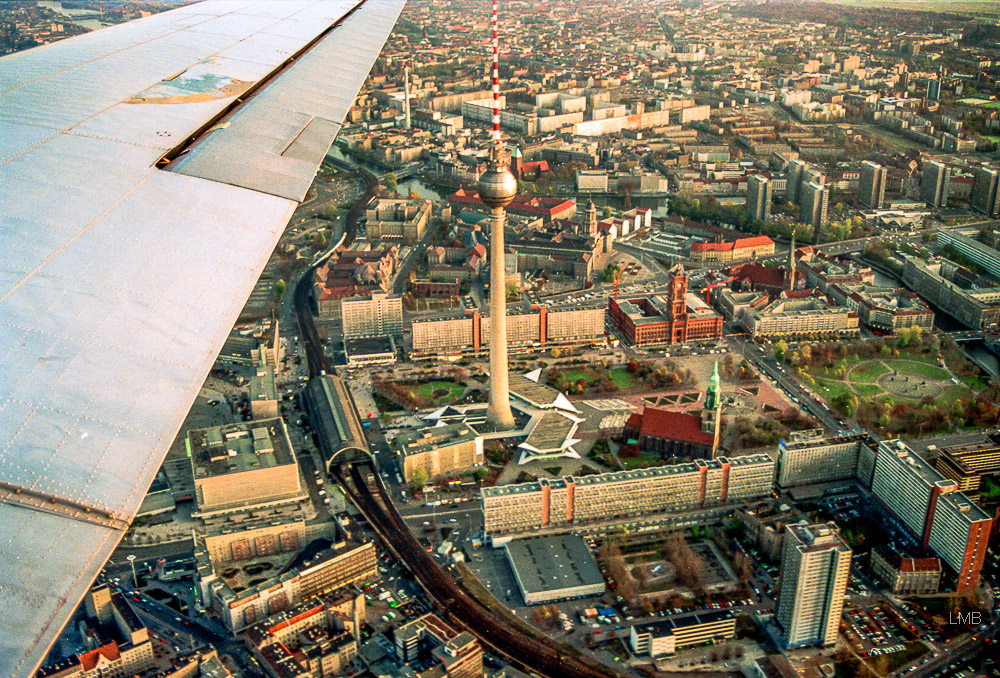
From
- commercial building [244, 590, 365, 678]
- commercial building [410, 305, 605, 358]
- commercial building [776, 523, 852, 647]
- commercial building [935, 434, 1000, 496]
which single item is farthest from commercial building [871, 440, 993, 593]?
commercial building [244, 590, 365, 678]

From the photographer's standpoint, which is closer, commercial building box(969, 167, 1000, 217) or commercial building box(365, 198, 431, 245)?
commercial building box(365, 198, 431, 245)

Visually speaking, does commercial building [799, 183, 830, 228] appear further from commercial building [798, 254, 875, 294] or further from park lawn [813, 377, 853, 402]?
park lawn [813, 377, 853, 402]

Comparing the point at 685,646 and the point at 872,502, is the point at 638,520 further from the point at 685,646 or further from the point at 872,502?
the point at 872,502

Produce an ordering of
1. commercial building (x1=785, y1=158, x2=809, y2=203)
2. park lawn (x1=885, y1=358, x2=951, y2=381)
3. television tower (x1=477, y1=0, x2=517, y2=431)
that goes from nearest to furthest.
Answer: television tower (x1=477, y1=0, x2=517, y2=431)
park lawn (x1=885, y1=358, x2=951, y2=381)
commercial building (x1=785, y1=158, x2=809, y2=203)

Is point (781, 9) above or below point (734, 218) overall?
above

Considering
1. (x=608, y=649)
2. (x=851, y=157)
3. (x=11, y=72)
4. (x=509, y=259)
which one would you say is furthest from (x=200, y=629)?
(x=851, y=157)

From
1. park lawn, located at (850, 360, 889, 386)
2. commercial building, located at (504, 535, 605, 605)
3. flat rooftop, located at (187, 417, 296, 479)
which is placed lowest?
commercial building, located at (504, 535, 605, 605)
